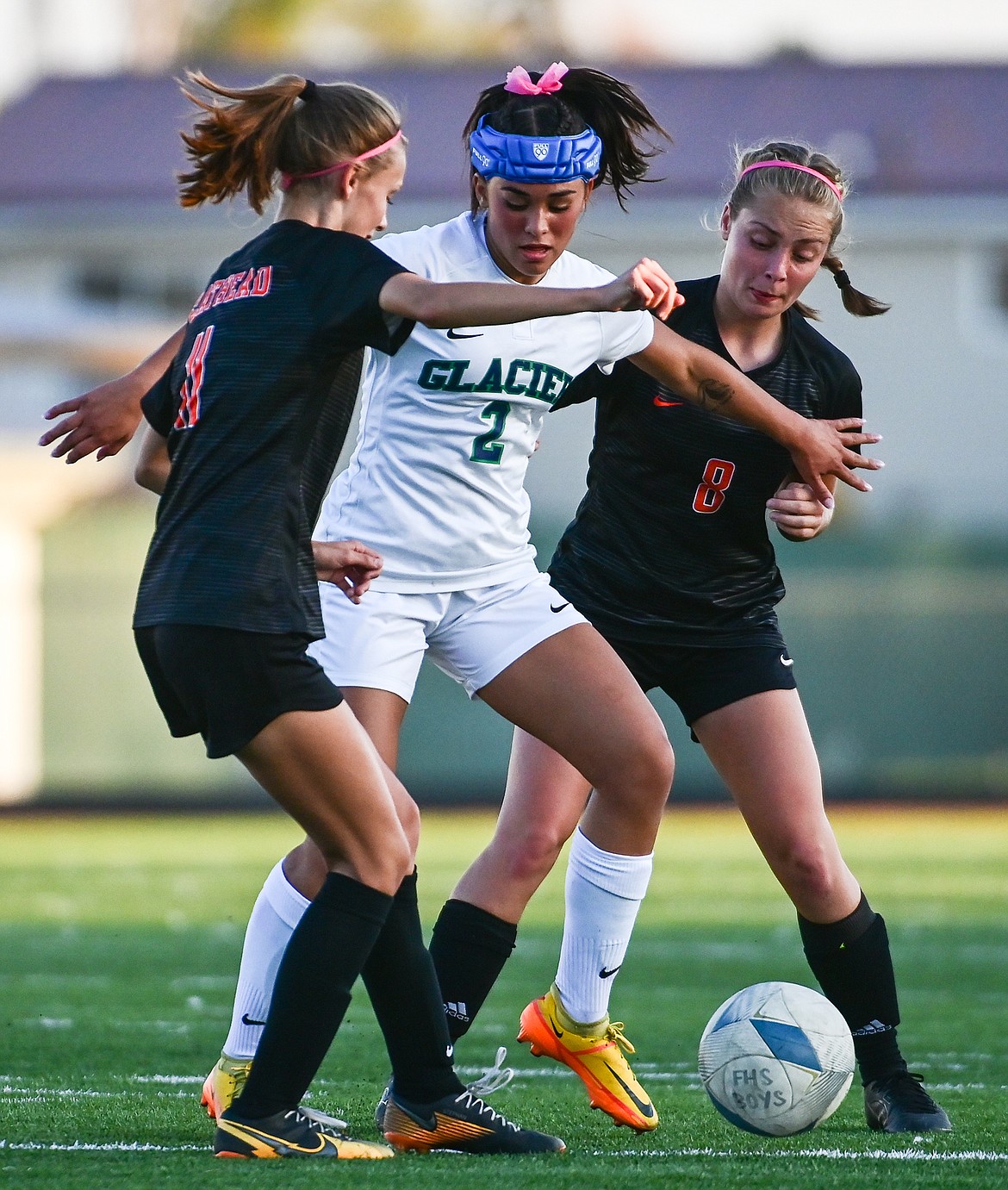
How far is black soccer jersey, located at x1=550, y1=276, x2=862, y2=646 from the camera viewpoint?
4836 millimetres

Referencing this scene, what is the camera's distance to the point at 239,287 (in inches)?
148

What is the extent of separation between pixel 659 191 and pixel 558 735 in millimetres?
23407

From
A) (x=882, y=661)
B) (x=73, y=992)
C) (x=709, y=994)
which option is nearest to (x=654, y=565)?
(x=709, y=994)

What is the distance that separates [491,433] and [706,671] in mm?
907

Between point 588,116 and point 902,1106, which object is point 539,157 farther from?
point 902,1106

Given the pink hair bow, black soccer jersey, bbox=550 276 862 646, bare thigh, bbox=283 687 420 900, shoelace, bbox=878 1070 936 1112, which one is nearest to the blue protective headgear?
the pink hair bow

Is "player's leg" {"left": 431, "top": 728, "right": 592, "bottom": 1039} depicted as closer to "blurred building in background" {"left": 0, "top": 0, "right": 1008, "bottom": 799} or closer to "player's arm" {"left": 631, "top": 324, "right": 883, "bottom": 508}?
"player's arm" {"left": 631, "top": 324, "right": 883, "bottom": 508}

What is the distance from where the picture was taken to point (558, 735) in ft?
14.1

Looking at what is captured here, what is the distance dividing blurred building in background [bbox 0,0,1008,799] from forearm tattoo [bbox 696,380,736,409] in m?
9.70

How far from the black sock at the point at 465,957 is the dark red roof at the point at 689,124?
73.6ft

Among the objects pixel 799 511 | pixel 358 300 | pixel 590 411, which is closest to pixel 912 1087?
pixel 799 511

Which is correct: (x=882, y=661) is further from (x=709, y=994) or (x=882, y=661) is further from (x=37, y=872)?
(x=709, y=994)

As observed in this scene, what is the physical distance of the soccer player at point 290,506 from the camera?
3.59 meters

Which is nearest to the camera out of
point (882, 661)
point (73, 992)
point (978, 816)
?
point (73, 992)
